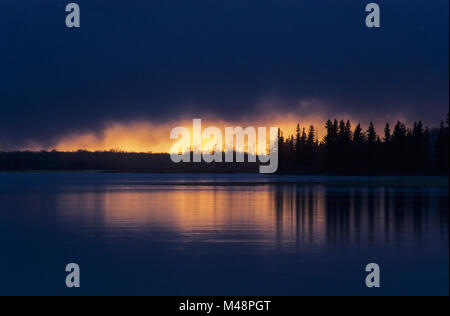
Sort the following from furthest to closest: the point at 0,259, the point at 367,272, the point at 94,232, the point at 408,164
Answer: the point at 408,164 < the point at 94,232 < the point at 0,259 < the point at 367,272

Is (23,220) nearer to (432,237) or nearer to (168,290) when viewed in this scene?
(168,290)

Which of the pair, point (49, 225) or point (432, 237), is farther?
point (49, 225)

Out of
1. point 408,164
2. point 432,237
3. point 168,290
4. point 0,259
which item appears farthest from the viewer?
point 408,164

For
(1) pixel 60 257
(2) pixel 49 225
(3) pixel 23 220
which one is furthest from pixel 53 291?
(3) pixel 23 220

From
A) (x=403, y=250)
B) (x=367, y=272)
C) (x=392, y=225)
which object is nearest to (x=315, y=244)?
(x=403, y=250)

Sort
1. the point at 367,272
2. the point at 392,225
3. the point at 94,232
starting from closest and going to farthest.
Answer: the point at 367,272 → the point at 94,232 → the point at 392,225

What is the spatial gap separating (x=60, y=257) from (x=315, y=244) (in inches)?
445

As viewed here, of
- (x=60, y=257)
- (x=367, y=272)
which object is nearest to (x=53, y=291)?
(x=60, y=257)

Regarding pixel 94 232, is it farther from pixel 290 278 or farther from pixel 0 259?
pixel 290 278

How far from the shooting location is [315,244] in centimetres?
2628

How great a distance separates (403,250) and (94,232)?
16.2 metres

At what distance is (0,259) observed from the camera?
23797 millimetres
